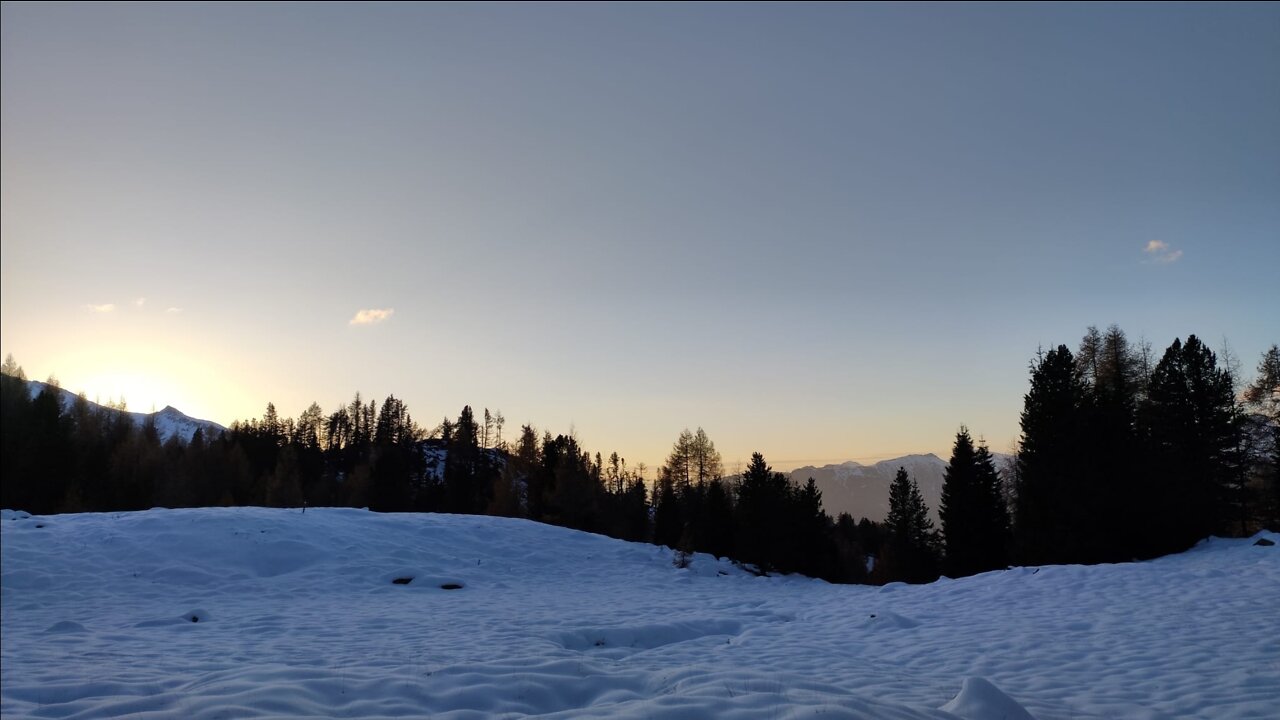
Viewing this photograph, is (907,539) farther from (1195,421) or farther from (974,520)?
(1195,421)

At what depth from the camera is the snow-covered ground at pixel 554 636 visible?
6.44 m

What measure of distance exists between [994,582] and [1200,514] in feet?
45.6

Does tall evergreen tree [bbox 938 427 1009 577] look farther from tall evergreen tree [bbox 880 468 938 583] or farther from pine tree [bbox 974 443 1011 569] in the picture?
tall evergreen tree [bbox 880 468 938 583]

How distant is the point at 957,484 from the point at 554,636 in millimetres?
32054

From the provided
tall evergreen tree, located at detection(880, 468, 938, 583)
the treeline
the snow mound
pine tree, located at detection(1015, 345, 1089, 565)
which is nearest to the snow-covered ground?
the snow mound

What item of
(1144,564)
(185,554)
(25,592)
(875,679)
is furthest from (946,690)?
(185,554)

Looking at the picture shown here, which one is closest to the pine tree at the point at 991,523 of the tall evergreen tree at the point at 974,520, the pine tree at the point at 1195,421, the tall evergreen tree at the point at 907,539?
the tall evergreen tree at the point at 974,520

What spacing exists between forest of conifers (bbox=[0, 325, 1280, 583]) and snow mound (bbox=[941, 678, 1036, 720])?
12141 millimetres

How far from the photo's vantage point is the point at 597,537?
3681 cm

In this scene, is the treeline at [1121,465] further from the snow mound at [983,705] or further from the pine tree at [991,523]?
the snow mound at [983,705]

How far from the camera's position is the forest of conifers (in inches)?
1008

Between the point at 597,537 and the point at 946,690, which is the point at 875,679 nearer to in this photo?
the point at 946,690

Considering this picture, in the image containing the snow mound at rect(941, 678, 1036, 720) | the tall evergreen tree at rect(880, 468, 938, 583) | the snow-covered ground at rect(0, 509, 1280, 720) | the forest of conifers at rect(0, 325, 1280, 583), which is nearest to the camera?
the snow mound at rect(941, 678, 1036, 720)

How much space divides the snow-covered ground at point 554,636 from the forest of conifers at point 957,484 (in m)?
3.34
